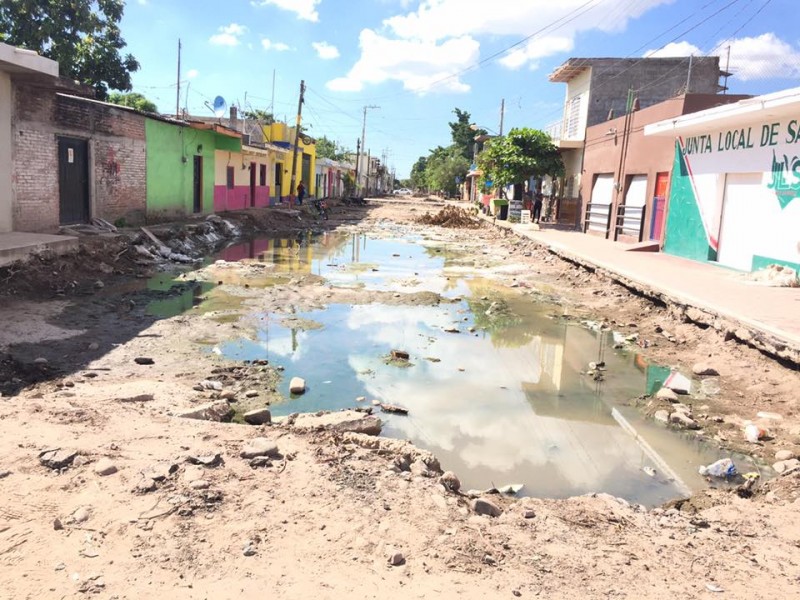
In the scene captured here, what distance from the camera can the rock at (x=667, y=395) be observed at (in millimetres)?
6848

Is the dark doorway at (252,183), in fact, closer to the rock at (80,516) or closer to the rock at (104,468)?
the rock at (104,468)

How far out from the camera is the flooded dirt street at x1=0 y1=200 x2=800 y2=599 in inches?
125

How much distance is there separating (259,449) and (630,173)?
2067 centimetres

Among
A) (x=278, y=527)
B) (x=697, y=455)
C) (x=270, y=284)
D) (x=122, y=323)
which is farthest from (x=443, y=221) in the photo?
(x=278, y=527)

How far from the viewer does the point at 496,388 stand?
7.27 metres

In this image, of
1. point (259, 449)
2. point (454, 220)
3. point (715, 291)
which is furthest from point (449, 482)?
point (454, 220)

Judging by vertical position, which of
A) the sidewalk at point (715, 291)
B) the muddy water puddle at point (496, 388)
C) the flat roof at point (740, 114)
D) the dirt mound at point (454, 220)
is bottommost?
the muddy water puddle at point (496, 388)

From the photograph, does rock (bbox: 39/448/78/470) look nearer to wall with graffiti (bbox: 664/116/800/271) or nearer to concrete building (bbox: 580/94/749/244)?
wall with graffiti (bbox: 664/116/800/271)

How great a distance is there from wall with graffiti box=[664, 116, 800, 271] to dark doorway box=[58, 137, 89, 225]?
1592cm

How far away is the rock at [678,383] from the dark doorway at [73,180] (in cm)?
1376

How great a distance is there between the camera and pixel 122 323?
29.5 ft

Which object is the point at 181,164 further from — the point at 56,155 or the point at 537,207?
the point at 537,207

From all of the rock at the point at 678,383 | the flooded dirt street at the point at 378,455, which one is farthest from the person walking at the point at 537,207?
the rock at the point at 678,383

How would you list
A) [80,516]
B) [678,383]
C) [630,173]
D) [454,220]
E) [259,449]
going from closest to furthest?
[80,516]
[259,449]
[678,383]
[630,173]
[454,220]
